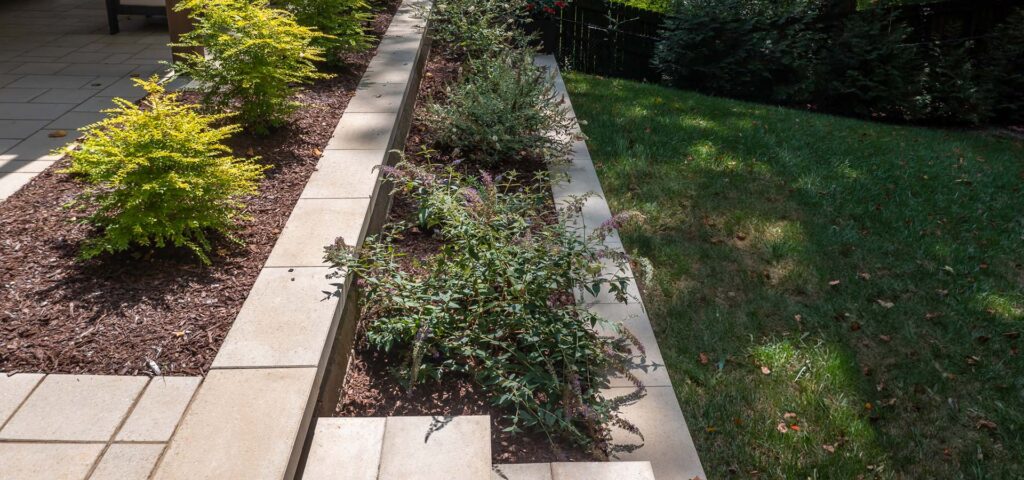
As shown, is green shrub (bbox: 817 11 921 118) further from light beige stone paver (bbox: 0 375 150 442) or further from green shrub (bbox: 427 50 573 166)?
light beige stone paver (bbox: 0 375 150 442)

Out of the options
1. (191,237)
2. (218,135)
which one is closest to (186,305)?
(191,237)

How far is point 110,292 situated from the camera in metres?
3.12

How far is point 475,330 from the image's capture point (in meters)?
3.06

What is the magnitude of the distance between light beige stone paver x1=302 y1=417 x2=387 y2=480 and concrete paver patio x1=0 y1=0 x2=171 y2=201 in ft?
9.31

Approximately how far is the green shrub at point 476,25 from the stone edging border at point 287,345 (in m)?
2.73

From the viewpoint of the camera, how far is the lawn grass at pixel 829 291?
3.02 m

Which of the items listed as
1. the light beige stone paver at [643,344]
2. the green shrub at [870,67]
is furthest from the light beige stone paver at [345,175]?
the green shrub at [870,67]

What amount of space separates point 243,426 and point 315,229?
1397 millimetres

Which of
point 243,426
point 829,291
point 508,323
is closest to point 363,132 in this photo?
point 508,323

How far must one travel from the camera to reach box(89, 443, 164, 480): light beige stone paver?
2207 mm

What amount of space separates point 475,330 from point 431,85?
4.12 m

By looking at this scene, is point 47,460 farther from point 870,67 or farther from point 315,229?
point 870,67

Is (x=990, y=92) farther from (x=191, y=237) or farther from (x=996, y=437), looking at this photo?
(x=191, y=237)

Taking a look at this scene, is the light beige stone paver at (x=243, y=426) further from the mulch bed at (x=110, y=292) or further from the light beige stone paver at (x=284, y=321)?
the mulch bed at (x=110, y=292)
